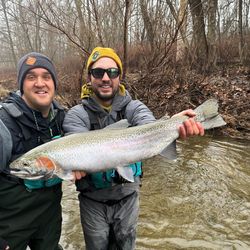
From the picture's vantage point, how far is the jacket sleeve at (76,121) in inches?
120

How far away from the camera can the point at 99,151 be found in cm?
285

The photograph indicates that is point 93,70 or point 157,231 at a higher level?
point 93,70

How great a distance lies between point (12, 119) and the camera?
9.30ft

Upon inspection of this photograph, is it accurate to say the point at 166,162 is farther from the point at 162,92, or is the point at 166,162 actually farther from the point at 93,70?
the point at 93,70

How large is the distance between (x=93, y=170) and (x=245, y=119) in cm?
797

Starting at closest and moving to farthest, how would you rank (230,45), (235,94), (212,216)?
(212,216), (235,94), (230,45)

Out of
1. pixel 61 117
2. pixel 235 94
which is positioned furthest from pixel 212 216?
pixel 235 94

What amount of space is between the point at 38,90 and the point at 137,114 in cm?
100

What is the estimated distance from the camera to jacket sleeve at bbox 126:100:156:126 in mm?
3287

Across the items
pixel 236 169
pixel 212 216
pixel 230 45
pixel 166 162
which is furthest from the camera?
pixel 230 45

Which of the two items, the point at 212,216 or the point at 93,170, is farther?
the point at 212,216

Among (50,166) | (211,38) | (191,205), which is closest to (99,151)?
(50,166)

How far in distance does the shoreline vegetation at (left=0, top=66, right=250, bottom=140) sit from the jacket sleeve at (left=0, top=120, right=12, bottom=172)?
6489 mm

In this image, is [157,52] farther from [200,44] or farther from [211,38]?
[211,38]
